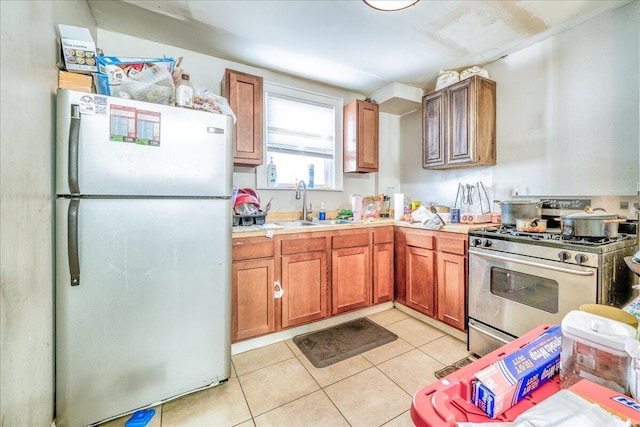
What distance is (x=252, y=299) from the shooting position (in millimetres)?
2041

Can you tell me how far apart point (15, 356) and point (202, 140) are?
118 centimetres

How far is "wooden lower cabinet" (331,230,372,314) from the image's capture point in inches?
95.2

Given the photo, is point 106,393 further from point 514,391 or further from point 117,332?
point 514,391

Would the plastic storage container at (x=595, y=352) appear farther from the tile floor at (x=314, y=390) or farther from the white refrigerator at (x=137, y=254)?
the white refrigerator at (x=137, y=254)

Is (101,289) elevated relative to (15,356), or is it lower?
elevated

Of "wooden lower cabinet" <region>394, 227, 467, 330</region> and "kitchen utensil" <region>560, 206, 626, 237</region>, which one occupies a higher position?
"kitchen utensil" <region>560, 206, 626, 237</region>

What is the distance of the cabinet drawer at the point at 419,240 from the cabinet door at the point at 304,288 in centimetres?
84

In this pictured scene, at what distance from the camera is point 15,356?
3.16 ft

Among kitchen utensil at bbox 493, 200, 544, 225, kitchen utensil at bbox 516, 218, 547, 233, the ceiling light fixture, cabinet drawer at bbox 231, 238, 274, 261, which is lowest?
cabinet drawer at bbox 231, 238, 274, 261

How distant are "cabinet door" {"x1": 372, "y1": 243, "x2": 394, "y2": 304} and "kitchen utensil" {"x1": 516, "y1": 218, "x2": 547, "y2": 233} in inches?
43.0

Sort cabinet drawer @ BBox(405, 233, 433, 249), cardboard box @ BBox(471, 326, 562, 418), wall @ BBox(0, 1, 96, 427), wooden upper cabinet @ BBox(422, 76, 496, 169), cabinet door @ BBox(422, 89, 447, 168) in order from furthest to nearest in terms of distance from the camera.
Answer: cabinet door @ BBox(422, 89, 447, 168) < wooden upper cabinet @ BBox(422, 76, 496, 169) < cabinet drawer @ BBox(405, 233, 433, 249) < wall @ BBox(0, 1, 96, 427) < cardboard box @ BBox(471, 326, 562, 418)

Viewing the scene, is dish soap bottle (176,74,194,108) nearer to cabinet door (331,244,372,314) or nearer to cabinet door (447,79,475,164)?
cabinet door (331,244,372,314)

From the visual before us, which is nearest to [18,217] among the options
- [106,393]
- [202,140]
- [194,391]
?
[202,140]

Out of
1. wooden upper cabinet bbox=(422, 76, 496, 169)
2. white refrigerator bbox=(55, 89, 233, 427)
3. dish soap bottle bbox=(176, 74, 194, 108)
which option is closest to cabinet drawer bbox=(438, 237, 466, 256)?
wooden upper cabinet bbox=(422, 76, 496, 169)
